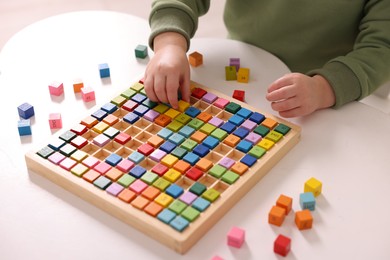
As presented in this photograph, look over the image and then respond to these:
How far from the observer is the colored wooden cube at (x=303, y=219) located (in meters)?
0.73

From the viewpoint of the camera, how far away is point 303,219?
0.73 metres

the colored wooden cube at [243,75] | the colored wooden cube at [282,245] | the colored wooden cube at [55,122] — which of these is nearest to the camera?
the colored wooden cube at [282,245]

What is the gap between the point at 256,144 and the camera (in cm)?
84

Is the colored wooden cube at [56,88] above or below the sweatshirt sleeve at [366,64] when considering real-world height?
below

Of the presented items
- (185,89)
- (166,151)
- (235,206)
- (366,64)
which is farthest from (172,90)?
(366,64)

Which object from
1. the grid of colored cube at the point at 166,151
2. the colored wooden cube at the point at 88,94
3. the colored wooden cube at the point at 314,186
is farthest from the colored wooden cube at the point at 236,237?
the colored wooden cube at the point at 88,94

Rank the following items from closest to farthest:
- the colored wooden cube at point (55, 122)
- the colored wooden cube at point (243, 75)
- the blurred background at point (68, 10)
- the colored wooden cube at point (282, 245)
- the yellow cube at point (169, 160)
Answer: the colored wooden cube at point (282, 245), the yellow cube at point (169, 160), the colored wooden cube at point (55, 122), the colored wooden cube at point (243, 75), the blurred background at point (68, 10)

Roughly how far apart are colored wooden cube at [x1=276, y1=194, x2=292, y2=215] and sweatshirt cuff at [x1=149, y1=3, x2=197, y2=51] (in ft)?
1.33

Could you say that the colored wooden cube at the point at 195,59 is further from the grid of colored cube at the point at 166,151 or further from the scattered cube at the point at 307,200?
the scattered cube at the point at 307,200

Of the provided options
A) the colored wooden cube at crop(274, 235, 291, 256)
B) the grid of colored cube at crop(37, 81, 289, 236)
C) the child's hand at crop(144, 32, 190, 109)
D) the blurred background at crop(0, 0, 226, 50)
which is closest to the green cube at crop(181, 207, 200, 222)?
the grid of colored cube at crop(37, 81, 289, 236)

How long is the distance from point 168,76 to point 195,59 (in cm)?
12

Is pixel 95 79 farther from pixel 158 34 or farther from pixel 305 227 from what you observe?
pixel 305 227

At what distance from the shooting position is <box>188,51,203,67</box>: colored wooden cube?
1.04 m

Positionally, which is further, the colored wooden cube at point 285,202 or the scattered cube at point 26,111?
the scattered cube at point 26,111
